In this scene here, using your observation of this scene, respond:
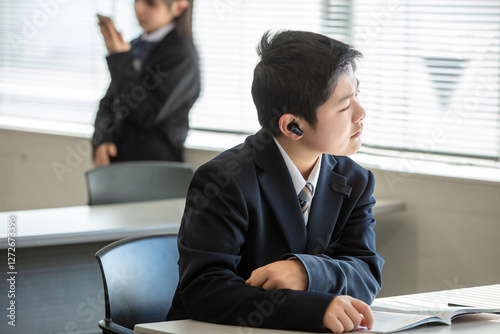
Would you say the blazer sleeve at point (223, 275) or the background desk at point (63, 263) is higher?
the blazer sleeve at point (223, 275)

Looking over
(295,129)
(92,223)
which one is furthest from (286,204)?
(92,223)

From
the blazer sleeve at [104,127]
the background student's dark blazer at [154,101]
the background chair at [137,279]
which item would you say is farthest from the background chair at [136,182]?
the background chair at [137,279]

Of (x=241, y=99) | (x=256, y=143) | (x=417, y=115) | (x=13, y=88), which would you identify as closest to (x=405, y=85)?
(x=417, y=115)

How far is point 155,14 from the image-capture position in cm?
368

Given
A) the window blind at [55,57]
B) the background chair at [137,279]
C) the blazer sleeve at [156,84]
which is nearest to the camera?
the background chair at [137,279]

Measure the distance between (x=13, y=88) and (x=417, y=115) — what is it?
11.1 ft

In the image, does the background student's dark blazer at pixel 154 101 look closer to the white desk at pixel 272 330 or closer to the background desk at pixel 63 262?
the background desk at pixel 63 262

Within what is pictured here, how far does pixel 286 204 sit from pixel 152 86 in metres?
2.25

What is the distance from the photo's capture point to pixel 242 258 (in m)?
1.54

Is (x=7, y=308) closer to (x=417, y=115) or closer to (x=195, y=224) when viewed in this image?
(x=195, y=224)

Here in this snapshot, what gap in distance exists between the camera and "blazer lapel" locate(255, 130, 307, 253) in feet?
4.98

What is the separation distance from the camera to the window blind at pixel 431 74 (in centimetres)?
276

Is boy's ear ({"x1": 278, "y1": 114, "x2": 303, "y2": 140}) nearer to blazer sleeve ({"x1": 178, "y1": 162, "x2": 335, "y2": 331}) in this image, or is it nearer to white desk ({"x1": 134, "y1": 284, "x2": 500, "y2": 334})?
blazer sleeve ({"x1": 178, "y1": 162, "x2": 335, "y2": 331})

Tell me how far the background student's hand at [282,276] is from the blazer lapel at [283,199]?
13 cm
